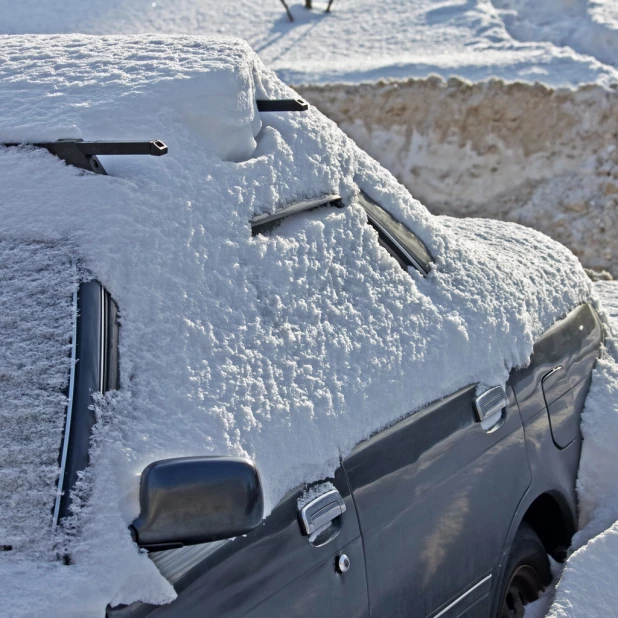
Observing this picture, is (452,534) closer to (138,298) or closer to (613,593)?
(613,593)

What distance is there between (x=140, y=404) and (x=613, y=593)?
1.61 m

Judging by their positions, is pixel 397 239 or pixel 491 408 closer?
pixel 491 408

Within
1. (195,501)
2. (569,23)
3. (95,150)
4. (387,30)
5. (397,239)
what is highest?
(95,150)

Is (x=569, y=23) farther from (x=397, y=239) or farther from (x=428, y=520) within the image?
(x=428, y=520)

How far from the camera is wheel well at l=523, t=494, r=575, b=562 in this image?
10.1 feet

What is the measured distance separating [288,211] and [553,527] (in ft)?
4.99

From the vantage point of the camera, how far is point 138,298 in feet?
6.56

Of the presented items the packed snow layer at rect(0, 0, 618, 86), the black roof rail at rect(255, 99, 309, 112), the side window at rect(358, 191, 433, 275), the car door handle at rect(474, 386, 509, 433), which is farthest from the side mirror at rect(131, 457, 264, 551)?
the packed snow layer at rect(0, 0, 618, 86)

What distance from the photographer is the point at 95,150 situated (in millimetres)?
2090

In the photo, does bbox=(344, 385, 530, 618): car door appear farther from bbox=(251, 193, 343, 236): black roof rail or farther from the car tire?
bbox=(251, 193, 343, 236): black roof rail

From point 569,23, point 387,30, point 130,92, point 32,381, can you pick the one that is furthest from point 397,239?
point 387,30

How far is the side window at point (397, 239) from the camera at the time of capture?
2727 millimetres

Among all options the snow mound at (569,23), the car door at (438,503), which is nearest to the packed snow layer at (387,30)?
the snow mound at (569,23)

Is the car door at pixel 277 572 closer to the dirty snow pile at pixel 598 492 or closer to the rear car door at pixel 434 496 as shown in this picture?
the rear car door at pixel 434 496
